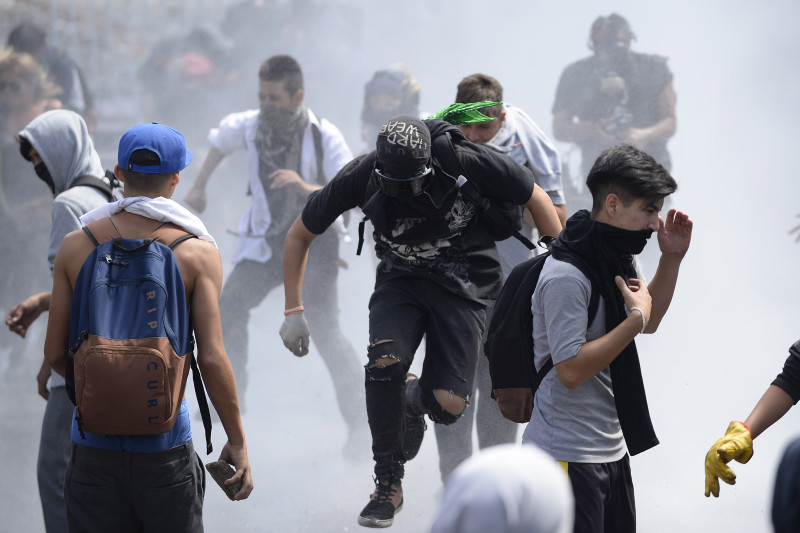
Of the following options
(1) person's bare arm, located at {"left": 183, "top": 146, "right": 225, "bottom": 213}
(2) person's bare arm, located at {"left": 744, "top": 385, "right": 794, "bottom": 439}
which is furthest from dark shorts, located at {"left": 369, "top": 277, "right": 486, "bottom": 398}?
(1) person's bare arm, located at {"left": 183, "top": 146, "right": 225, "bottom": 213}

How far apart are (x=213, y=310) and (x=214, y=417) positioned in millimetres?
2950

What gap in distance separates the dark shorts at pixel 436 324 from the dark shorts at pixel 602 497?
0.80 metres

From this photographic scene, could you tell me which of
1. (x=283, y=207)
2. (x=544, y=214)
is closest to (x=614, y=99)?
(x=283, y=207)

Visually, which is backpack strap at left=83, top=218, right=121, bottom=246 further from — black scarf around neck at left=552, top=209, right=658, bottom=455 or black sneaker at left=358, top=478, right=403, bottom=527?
black sneaker at left=358, top=478, right=403, bottom=527

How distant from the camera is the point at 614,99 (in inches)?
236

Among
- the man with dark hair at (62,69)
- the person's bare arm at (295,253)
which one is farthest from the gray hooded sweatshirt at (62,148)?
the man with dark hair at (62,69)

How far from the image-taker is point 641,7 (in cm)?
734

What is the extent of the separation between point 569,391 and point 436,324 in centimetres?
83

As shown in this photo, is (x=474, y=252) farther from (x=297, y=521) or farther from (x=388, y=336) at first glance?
(x=297, y=521)

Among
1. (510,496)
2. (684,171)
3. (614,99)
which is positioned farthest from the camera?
(684,171)

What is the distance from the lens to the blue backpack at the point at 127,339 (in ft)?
6.89

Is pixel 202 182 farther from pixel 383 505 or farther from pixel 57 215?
pixel 383 505

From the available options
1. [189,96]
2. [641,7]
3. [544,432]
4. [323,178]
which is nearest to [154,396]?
[544,432]

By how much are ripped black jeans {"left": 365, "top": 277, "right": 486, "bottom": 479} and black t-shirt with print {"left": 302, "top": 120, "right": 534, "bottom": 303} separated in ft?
0.18
